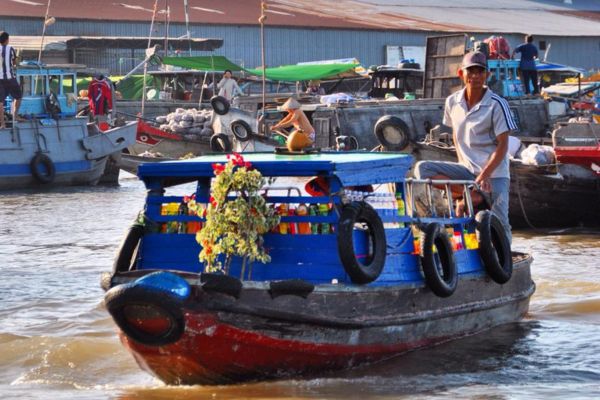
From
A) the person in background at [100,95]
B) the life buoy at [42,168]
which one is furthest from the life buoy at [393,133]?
the person in background at [100,95]

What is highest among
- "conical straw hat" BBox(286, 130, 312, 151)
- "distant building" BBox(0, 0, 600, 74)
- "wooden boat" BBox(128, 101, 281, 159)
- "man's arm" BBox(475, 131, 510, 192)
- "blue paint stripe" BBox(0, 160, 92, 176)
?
"distant building" BBox(0, 0, 600, 74)

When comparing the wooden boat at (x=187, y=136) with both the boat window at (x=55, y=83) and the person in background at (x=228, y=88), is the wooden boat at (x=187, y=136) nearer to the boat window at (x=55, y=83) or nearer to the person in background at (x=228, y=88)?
the boat window at (x=55, y=83)

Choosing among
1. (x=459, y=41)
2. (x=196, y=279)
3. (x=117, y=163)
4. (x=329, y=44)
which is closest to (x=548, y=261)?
(x=196, y=279)

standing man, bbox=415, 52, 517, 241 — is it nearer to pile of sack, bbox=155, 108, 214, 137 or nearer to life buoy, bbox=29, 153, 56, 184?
life buoy, bbox=29, 153, 56, 184

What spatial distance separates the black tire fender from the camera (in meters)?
6.83

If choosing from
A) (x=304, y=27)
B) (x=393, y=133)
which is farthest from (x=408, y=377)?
(x=304, y=27)

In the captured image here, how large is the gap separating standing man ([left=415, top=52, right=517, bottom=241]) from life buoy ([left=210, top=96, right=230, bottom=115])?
16.0 metres

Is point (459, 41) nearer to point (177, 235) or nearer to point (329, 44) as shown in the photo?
point (177, 235)

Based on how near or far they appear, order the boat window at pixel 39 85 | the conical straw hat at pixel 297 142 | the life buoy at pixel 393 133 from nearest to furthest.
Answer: the conical straw hat at pixel 297 142, the life buoy at pixel 393 133, the boat window at pixel 39 85

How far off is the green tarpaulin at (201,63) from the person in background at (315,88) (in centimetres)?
213

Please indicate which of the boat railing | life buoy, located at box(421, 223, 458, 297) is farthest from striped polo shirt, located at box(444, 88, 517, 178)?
life buoy, located at box(421, 223, 458, 297)

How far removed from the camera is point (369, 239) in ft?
25.2

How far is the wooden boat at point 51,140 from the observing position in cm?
2180

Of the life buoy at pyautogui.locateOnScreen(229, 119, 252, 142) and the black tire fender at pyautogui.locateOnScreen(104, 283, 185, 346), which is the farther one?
the life buoy at pyautogui.locateOnScreen(229, 119, 252, 142)
